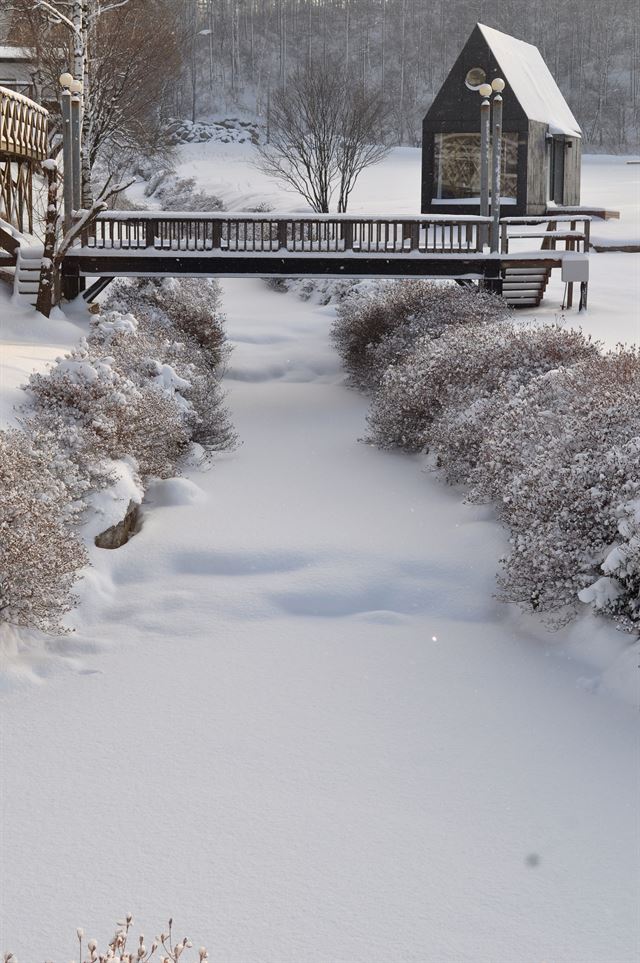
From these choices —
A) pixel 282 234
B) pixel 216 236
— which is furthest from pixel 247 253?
pixel 282 234

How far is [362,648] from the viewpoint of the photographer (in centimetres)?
924

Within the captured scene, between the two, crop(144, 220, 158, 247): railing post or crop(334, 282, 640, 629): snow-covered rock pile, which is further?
crop(144, 220, 158, 247): railing post

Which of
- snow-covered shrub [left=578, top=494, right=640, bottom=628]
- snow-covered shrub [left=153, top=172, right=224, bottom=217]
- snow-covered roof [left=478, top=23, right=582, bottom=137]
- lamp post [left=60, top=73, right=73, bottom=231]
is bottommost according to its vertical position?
snow-covered shrub [left=578, top=494, right=640, bottom=628]

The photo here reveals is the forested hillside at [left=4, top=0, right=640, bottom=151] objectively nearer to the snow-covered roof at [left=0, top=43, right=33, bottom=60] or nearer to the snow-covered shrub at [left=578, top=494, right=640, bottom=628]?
the snow-covered roof at [left=0, top=43, right=33, bottom=60]

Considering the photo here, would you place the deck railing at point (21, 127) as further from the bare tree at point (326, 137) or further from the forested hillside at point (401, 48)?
the forested hillside at point (401, 48)

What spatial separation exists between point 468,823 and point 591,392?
6.38 metres

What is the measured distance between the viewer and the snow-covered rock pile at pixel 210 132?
71812mm

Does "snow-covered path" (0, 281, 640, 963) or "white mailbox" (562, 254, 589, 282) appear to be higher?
"white mailbox" (562, 254, 589, 282)

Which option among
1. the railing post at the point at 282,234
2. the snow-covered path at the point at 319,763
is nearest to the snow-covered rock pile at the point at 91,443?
the snow-covered path at the point at 319,763

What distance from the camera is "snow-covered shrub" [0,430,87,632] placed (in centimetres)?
863

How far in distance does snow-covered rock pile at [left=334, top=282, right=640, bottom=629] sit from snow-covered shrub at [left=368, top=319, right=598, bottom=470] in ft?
0.07

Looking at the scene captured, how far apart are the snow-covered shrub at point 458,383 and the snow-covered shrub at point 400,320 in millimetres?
2269

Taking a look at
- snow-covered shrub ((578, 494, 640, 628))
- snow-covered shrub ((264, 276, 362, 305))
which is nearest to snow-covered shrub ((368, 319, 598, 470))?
snow-covered shrub ((578, 494, 640, 628))

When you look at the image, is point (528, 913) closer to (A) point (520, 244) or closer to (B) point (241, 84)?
(A) point (520, 244)
